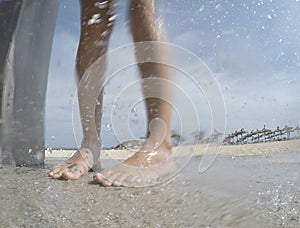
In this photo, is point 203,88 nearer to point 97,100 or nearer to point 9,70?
point 97,100

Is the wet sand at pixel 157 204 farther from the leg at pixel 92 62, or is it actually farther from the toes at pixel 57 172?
the leg at pixel 92 62

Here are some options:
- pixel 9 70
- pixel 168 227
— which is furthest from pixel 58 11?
pixel 168 227

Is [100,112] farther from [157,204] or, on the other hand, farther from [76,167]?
[157,204]

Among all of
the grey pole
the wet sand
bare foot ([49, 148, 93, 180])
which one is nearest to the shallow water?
the wet sand

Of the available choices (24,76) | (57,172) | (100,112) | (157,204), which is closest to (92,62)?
(100,112)

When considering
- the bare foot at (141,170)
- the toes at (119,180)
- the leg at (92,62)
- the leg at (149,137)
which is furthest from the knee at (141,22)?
the toes at (119,180)

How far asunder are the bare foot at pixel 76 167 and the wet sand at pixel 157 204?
3.9 inches

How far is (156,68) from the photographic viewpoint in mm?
1487

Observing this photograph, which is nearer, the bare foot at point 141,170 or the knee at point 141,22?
the bare foot at point 141,170

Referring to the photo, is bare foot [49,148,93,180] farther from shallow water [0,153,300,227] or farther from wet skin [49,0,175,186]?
shallow water [0,153,300,227]

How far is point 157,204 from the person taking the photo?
0.89 m

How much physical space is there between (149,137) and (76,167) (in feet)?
0.92

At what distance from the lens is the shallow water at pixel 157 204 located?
0.74 m

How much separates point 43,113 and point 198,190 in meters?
1.05
